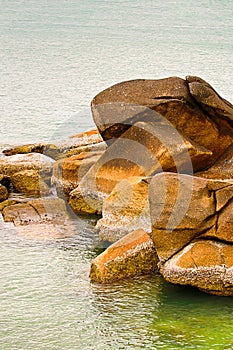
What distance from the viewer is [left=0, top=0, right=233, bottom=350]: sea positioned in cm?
1355

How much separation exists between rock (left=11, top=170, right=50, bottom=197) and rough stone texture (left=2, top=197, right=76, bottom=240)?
1.63 m

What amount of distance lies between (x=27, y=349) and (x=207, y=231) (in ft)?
13.4

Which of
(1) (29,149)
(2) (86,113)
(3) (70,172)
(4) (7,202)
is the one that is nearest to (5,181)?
(4) (7,202)

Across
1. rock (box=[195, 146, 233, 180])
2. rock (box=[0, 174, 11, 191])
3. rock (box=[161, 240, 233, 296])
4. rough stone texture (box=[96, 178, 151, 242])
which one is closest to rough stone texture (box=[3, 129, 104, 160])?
rock (box=[0, 174, 11, 191])

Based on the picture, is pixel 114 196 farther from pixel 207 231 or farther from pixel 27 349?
pixel 27 349

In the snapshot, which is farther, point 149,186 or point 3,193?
point 3,193

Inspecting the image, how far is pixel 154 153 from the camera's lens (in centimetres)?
1838

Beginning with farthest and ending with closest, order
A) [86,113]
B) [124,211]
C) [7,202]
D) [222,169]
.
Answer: [86,113] → [7,202] → [222,169] → [124,211]

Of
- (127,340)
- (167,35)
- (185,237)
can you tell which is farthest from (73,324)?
(167,35)

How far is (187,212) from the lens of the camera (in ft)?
48.0

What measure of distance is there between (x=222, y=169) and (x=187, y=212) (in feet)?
15.8

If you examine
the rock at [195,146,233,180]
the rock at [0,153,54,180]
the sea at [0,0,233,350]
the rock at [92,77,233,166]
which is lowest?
the sea at [0,0,233,350]

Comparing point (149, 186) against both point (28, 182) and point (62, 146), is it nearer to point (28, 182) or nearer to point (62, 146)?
point (28, 182)

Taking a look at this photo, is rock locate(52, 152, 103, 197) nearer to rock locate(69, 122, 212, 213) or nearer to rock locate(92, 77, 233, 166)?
rock locate(69, 122, 212, 213)
